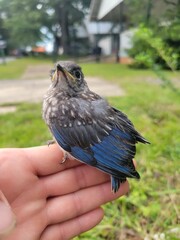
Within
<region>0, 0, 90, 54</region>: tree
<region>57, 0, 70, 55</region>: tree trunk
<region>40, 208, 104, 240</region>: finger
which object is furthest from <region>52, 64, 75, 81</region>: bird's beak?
<region>57, 0, 70, 55</region>: tree trunk

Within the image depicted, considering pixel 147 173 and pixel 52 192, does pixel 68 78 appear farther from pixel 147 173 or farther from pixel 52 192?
pixel 147 173

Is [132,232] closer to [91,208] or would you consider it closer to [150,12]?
[91,208]

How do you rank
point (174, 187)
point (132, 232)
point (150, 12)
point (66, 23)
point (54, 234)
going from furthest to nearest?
point (66, 23) → point (150, 12) → point (174, 187) → point (132, 232) → point (54, 234)


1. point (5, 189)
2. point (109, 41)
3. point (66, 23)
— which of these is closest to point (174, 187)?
point (5, 189)

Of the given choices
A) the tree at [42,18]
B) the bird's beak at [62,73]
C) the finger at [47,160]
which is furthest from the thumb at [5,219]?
the tree at [42,18]

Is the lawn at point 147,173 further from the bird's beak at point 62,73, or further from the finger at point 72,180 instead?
the bird's beak at point 62,73

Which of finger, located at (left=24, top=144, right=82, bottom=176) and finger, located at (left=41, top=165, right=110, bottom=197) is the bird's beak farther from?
finger, located at (left=41, top=165, right=110, bottom=197)
